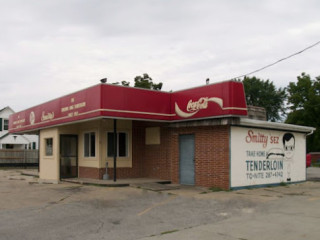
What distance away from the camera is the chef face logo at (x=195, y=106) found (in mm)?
14390

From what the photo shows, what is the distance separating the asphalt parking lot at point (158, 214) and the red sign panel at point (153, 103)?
3029mm

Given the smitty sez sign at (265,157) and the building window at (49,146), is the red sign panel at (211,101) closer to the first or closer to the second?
the smitty sez sign at (265,157)

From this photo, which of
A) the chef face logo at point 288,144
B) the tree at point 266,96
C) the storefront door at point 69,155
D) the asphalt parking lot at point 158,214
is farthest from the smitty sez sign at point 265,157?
the tree at point 266,96

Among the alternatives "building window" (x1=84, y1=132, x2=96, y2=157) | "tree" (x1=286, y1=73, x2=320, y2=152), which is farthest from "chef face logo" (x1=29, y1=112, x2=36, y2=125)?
"tree" (x1=286, y1=73, x2=320, y2=152)

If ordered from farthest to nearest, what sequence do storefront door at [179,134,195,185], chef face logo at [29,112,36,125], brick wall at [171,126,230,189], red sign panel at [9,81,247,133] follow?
chef face logo at [29,112,36,125] → storefront door at [179,134,195,185] → brick wall at [171,126,230,189] → red sign panel at [9,81,247,133]

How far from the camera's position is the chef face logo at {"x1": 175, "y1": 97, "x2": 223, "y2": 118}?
1439 centimetres

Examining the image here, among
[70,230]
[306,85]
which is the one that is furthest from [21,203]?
[306,85]

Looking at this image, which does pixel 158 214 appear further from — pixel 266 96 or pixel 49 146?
pixel 266 96

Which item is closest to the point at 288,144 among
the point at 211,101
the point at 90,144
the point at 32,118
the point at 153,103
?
the point at 211,101

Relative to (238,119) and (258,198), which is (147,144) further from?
(258,198)

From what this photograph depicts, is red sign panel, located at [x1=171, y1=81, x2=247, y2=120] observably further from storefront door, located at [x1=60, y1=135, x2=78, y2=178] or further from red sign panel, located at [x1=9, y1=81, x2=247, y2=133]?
storefront door, located at [x1=60, y1=135, x2=78, y2=178]

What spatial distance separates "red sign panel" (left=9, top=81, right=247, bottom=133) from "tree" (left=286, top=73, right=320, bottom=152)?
3819 cm

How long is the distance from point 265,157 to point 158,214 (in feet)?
24.9

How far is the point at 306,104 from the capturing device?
50.0 meters
